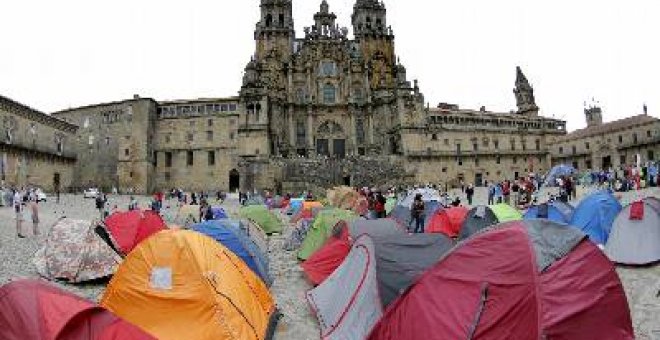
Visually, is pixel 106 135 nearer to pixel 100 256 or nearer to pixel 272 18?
pixel 272 18

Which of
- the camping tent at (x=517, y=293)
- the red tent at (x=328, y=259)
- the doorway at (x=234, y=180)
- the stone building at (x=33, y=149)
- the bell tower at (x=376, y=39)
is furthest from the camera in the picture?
the bell tower at (x=376, y=39)

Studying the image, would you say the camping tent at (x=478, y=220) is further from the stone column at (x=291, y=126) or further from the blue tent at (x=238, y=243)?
the stone column at (x=291, y=126)

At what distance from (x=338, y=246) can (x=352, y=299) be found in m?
3.69

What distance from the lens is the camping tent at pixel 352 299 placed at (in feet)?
25.7

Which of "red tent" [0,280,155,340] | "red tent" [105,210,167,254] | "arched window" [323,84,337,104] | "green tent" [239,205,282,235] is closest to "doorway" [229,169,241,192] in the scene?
"arched window" [323,84,337,104]

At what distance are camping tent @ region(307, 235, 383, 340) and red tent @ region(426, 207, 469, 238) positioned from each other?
28.0 feet

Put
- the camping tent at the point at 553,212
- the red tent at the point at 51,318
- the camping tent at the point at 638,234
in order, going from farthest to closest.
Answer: the camping tent at the point at 553,212, the camping tent at the point at 638,234, the red tent at the point at 51,318

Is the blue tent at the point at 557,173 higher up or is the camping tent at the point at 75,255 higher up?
the blue tent at the point at 557,173

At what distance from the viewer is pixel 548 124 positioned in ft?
254

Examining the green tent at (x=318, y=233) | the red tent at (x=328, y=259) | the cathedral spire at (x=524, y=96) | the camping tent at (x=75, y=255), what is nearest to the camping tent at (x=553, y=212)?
the green tent at (x=318, y=233)

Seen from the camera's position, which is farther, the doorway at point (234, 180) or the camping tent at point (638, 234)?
the doorway at point (234, 180)

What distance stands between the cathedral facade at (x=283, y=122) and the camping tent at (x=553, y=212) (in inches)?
1549

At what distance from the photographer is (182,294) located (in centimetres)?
745

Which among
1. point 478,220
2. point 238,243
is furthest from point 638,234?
point 238,243
